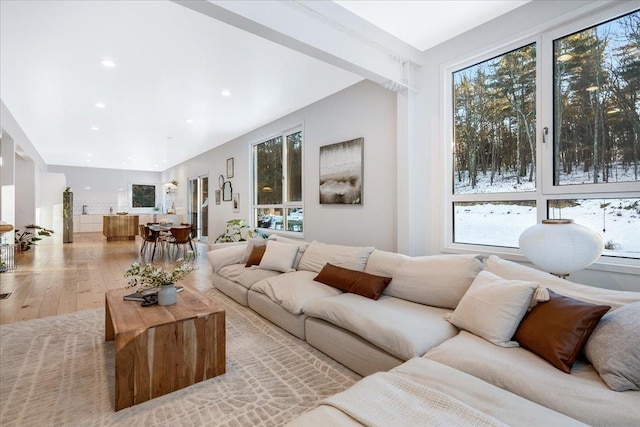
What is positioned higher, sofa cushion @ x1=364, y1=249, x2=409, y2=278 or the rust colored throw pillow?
sofa cushion @ x1=364, y1=249, x2=409, y2=278

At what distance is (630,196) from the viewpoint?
2191 mm

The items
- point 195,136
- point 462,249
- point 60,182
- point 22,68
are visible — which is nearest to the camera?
point 462,249

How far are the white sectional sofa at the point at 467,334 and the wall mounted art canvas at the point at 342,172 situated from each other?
3.79 ft

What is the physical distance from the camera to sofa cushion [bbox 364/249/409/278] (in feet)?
9.23

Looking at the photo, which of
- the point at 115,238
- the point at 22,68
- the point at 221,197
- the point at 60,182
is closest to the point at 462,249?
the point at 22,68

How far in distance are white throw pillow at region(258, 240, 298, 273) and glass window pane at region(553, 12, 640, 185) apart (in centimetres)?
279

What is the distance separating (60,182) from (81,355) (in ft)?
34.6

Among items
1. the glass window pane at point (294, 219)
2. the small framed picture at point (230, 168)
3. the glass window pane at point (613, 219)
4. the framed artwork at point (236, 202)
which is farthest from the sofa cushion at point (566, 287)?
the small framed picture at point (230, 168)

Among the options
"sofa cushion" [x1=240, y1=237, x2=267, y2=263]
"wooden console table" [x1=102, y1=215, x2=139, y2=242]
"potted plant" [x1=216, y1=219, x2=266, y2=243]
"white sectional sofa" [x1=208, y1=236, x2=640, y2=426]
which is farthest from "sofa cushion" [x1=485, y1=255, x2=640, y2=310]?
"wooden console table" [x1=102, y1=215, x2=139, y2=242]

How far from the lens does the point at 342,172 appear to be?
4270 mm

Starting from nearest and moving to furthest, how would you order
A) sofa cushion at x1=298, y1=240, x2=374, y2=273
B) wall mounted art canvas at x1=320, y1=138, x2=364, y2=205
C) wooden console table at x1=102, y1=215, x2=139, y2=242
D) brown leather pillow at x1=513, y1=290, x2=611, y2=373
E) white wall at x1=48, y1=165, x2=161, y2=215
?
1. brown leather pillow at x1=513, y1=290, x2=611, y2=373
2. sofa cushion at x1=298, y1=240, x2=374, y2=273
3. wall mounted art canvas at x1=320, y1=138, x2=364, y2=205
4. wooden console table at x1=102, y1=215, x2=139, y2=242
5. white wall at x1=48, y1=165, x2=161, y2=215

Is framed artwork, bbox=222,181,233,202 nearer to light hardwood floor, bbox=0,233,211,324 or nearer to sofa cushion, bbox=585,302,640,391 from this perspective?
light hardwood floor, bbox=0,233,211,324

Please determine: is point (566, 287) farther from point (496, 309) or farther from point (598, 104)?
point (598, 104)

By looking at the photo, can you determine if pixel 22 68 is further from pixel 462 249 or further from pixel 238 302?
pixel 462 249
